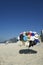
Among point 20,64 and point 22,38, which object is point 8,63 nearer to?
point 20,64

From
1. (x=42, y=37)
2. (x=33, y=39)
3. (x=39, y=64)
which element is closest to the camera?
(x=39, y=64)

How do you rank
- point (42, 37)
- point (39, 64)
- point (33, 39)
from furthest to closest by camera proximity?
point (42, 37), point (33, 39), point (39, 64)

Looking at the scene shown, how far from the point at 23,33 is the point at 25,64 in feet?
21.5

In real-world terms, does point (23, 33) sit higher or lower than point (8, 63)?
higher

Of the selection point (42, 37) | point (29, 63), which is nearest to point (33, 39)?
point (29, 63)

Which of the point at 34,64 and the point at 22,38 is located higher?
the point at 22,38

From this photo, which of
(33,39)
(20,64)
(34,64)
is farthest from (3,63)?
(33,39)

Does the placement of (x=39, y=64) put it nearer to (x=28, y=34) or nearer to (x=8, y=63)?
(x=8, y=63)

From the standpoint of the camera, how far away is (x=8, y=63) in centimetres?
1611

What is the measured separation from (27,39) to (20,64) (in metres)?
5.80

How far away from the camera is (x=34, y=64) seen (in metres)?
15.5

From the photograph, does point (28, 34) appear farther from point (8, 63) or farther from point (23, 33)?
point (8, 63)

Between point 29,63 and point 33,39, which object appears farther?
point 33,39

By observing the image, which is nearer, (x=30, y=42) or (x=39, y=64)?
(x=39, y=64)
